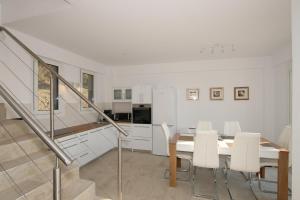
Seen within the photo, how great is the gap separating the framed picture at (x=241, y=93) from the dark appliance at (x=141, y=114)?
2420mm

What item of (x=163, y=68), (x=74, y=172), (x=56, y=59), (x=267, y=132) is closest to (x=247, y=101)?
(x=267, y=132)

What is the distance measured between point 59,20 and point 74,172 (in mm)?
2060

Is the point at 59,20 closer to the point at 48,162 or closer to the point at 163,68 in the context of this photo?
the point at 48,162

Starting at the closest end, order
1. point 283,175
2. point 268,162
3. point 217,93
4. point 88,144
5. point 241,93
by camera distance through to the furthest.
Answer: point 283,175, point 268,162, point 88,144, point 241,93, point 217,93

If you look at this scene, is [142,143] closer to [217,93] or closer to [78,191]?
[217,93]

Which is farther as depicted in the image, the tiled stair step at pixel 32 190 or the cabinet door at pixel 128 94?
the cabinet door at pixel 128 94

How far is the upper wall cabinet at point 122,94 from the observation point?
5.51 metres

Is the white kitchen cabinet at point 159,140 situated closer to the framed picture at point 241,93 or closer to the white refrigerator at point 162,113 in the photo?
the white refrigerator at point 162,113

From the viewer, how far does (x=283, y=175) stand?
256 cm

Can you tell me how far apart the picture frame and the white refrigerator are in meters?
0.50

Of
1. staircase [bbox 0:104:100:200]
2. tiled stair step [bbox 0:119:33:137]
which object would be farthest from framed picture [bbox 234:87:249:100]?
tiled stair step [bbox 0:119:33:137]

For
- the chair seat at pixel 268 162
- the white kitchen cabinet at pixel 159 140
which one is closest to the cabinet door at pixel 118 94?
the white kitchen cabinet at pixel 159 140

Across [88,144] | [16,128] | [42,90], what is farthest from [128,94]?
[16,128]

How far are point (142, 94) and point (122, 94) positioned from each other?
31.2 inches
